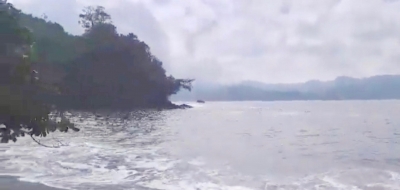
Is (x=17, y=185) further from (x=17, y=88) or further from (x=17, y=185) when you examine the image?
(x=17, y=88)

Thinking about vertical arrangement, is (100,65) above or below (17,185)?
above

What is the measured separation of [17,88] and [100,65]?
81.9m

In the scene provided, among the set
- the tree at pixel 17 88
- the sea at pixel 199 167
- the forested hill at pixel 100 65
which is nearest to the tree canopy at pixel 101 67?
the forested hill at pixel 100 65

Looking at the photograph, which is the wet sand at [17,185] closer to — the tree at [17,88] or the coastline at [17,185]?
the coastline at [17,185]

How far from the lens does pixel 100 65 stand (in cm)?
8869

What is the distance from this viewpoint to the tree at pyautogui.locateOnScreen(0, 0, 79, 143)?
824 cm

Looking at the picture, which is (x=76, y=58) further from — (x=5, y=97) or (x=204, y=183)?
(x=5, y=97)

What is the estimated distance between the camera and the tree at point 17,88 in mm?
8242

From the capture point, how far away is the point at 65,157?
22312 millimetres

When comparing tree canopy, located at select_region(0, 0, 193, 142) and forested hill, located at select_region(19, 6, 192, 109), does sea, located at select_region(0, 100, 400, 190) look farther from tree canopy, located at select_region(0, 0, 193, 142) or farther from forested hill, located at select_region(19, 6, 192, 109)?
forested hill, located at select_region(19, 6, 192, 109)

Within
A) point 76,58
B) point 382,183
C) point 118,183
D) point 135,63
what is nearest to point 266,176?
point 382,183

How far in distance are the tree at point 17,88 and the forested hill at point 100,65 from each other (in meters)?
65.0

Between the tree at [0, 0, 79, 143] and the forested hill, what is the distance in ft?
213

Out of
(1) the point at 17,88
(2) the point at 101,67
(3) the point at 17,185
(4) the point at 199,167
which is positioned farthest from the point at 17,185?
(2) the point at 101,67
